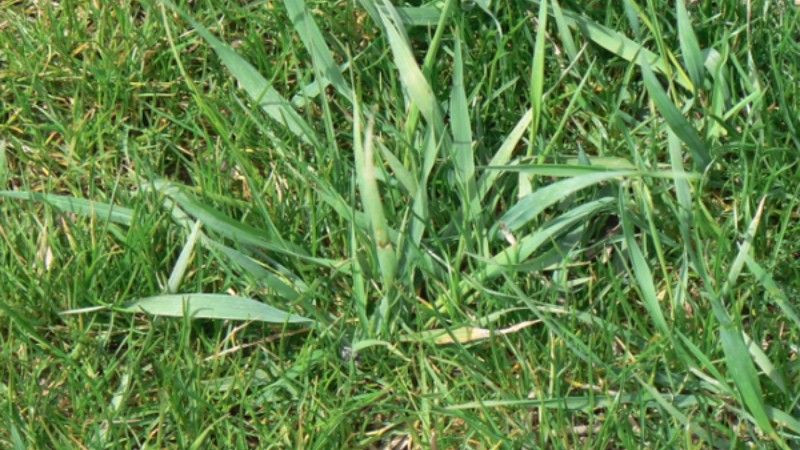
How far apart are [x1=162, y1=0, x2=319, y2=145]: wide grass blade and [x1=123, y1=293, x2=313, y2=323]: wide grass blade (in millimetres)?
282

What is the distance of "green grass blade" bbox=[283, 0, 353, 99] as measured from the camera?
201 cm

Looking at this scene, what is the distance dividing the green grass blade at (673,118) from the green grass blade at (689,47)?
0.37ft

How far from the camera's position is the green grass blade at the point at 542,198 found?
5.88 ft

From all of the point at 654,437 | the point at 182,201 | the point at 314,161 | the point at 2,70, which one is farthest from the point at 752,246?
the point at 2,70

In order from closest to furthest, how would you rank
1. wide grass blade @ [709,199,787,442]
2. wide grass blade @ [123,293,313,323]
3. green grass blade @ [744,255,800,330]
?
wide grass blade @ [709,199,787,442]
green grass blade @ [744,255,800,330]
wide grass blade @ [123,293,313,323]

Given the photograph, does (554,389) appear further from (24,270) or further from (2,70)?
(2,70)

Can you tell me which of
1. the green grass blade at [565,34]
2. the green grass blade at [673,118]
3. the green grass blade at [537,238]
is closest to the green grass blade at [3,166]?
the green grass blade at [537,238]

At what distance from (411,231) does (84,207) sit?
50 centimetres

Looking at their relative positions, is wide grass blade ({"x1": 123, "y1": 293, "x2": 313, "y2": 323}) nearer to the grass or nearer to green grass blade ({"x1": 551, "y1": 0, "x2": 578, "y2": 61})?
the grass

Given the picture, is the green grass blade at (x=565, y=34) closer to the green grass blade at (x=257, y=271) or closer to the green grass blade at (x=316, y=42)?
the green grass blade at (x=316, y=42)

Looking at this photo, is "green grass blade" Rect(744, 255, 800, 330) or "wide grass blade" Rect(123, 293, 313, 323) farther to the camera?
"wide grass blade" Rect(123, 293, 313, 323)

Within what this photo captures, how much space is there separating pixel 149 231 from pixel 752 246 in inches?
34.6

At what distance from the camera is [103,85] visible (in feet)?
6.96

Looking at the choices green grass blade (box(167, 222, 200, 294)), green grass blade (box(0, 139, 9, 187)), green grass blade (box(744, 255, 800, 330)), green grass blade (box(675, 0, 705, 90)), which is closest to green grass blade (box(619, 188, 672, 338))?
green grass blade (box(744, 255, 800, 330))
